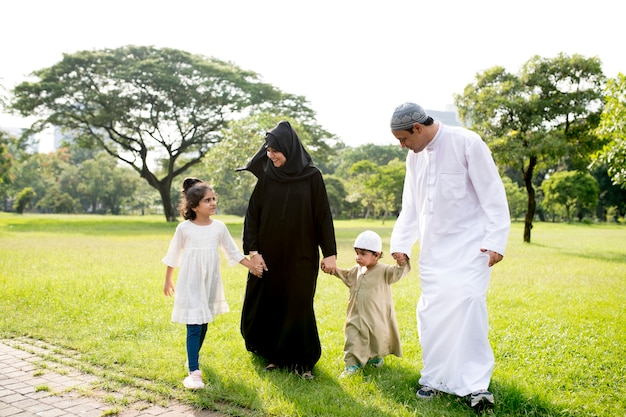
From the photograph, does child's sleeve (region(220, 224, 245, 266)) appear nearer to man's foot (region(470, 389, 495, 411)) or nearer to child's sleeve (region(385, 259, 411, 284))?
child's sleeve (region(385, 259, 411, 284))

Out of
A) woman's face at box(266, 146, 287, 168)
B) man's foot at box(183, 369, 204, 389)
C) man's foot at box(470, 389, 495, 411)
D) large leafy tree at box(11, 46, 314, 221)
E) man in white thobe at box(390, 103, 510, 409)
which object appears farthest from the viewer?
large leafy tree at box(11, 46, 314, 221)

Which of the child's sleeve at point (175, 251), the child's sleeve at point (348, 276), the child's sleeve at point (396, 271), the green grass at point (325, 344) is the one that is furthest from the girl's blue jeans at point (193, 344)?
the child's sleeve at point (396, 271)

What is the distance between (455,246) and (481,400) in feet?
3.41

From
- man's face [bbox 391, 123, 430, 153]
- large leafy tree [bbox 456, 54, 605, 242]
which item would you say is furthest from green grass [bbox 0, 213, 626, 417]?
large leafy tree [bbox 456, 54, 605, 242]

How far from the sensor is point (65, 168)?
61188mm

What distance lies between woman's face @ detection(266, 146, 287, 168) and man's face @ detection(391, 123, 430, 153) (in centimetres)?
92

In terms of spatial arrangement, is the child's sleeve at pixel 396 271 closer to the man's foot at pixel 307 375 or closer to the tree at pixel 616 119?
the man's foot at pixel 307 375

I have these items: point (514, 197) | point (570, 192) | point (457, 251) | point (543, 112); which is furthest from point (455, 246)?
point (514, 197)

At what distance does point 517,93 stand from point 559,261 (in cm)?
679

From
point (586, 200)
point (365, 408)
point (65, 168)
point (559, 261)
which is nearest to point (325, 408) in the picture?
point (365, 408)

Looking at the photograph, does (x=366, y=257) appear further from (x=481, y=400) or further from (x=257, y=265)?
(x=481, y=400)

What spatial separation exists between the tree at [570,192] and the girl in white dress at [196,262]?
45955 millimetres

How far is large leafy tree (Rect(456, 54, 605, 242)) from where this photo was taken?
17.6m

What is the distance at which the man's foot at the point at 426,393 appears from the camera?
380 cm
